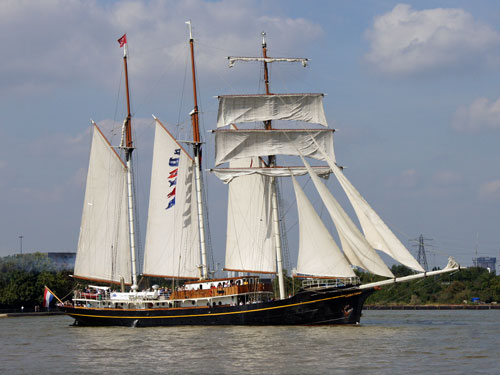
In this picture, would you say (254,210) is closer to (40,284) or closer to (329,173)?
(329,173)

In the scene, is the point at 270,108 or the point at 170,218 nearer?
A: the point at 270,108

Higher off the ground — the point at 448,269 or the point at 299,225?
the point at 299,225

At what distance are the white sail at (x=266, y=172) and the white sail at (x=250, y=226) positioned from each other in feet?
3.66

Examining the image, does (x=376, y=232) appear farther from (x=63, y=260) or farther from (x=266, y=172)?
(x=63, y=260)

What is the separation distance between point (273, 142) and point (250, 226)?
7.70 metres

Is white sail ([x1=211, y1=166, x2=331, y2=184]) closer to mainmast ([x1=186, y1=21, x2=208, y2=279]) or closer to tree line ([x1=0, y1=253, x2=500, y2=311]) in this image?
mainmast ([x1=186, y1=21, x2=208, y2=279])

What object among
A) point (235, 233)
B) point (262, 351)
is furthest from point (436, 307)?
point (262, 351)

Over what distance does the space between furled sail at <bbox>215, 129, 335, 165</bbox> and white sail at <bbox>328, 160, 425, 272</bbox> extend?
28.5 feet

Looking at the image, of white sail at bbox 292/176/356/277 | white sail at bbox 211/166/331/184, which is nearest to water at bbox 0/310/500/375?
white sail at bbox 292/176/356/277

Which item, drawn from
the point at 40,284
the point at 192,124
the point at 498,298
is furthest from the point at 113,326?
the point at 498,298

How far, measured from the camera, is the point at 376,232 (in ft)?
210

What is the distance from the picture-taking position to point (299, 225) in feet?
223

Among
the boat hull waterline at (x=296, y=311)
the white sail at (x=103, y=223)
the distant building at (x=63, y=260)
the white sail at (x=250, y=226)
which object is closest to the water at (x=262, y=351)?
the boat hull waterline at (x=296, y=311)

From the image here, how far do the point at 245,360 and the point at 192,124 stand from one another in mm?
34837
